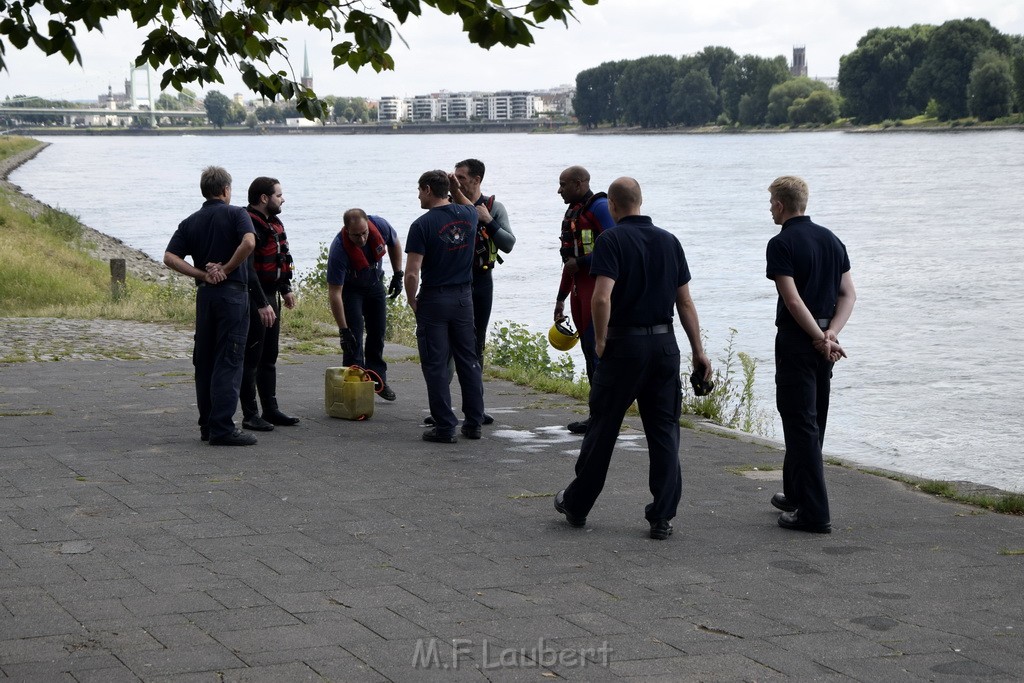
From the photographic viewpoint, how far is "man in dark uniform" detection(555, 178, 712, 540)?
5805 millimetres

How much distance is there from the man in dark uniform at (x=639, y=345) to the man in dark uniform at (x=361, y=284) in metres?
3.62

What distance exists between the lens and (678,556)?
559cm

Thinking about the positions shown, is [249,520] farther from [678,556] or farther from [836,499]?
[836,499]

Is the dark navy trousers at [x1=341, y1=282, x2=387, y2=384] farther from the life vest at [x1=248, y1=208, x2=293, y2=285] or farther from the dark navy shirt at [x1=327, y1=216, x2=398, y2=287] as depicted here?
the life vest at [x1=248, y1=208, x2=293, y2=285]

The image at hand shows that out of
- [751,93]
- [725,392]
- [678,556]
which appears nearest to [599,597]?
[678,556]

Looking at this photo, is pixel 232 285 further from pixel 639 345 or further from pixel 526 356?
pixel 526 356

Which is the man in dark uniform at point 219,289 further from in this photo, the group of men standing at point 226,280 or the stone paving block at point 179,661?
the stone paving block at point 179,661

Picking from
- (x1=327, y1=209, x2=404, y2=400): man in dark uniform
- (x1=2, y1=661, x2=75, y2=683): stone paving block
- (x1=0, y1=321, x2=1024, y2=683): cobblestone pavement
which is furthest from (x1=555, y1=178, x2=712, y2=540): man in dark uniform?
(x1=327, y1=209, x2=404, y2=400): man in dark uniform

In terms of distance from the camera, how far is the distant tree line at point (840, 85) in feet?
338

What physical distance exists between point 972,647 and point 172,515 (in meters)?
3.80

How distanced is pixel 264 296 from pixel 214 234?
0.64 metres

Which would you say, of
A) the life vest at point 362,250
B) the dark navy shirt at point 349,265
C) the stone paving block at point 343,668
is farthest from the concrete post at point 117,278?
the stone paving block at point 343,668

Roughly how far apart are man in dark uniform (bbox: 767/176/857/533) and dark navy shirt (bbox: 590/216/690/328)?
0.53 metres

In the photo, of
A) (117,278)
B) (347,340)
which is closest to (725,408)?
(347,340)
